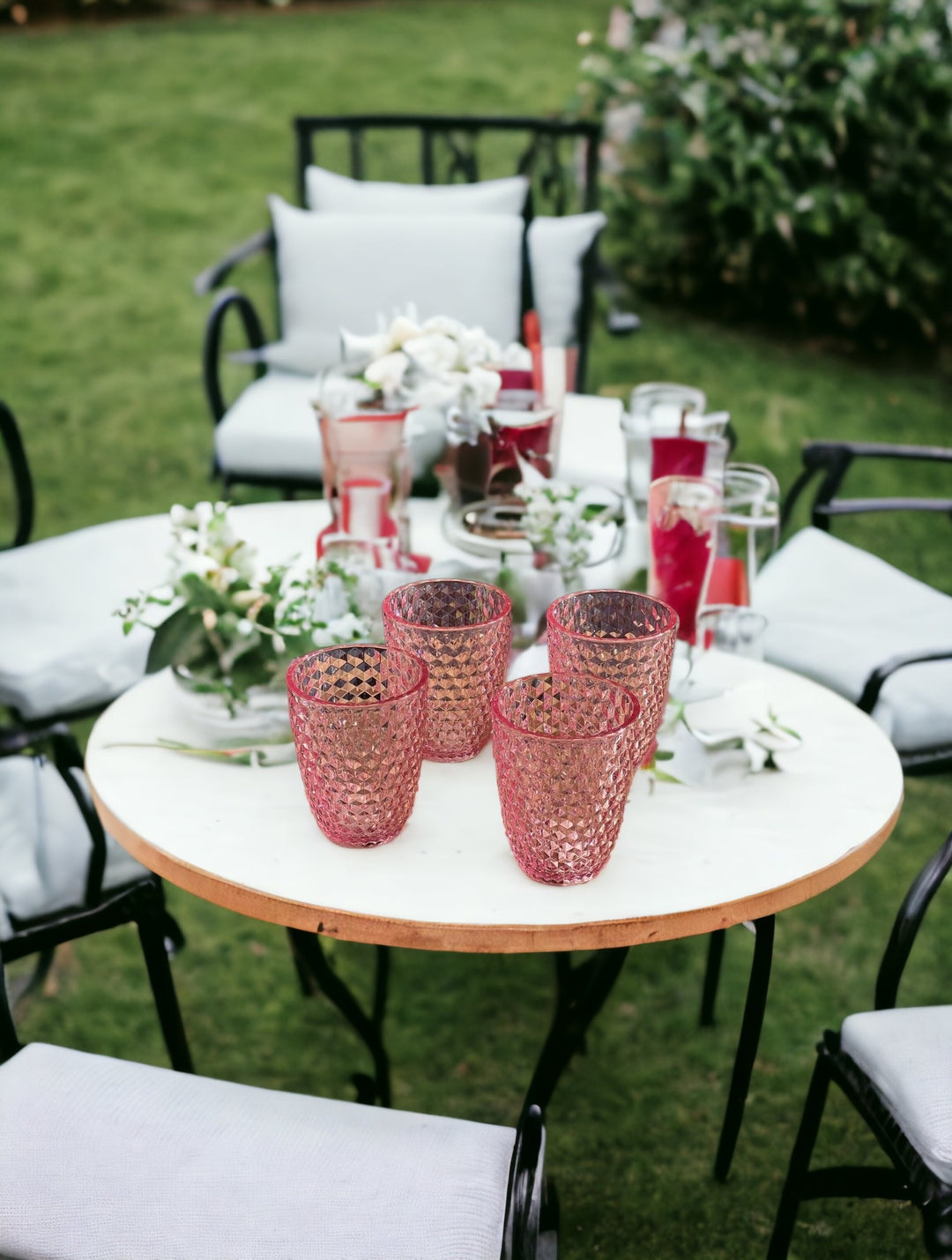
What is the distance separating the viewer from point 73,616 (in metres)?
2.10

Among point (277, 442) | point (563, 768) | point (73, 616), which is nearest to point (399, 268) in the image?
point (277, 442)

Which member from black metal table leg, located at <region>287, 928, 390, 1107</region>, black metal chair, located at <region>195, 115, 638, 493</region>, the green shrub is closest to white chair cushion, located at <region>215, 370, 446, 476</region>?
black metal chair, located at <region>195, 115, 638, 493</region>

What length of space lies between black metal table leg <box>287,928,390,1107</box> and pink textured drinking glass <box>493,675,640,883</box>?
36 centimetres

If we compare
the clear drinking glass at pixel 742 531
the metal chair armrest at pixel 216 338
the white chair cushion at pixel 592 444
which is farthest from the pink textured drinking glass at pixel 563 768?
the metal chair armrest at pixel 216 338

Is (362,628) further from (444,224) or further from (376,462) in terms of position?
(444,224)

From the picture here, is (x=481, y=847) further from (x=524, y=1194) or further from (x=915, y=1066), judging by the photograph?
(x=915, y=1066)

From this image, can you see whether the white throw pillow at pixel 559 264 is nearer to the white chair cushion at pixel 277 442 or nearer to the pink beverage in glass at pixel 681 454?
the white chair cushion at pixel 277 442

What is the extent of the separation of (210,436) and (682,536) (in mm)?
3044

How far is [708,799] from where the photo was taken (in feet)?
4.22

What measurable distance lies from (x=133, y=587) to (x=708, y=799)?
4.16 feet

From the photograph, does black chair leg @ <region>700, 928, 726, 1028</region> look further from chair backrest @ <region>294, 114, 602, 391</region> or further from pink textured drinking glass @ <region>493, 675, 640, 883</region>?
chair backrest @ <region>294, 114, 602, 391</region>

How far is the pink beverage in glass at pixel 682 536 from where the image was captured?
1523 mm

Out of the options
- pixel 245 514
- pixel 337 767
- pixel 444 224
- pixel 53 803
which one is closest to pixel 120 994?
pixel 53 803

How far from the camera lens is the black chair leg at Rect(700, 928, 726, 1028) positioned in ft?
6.18
